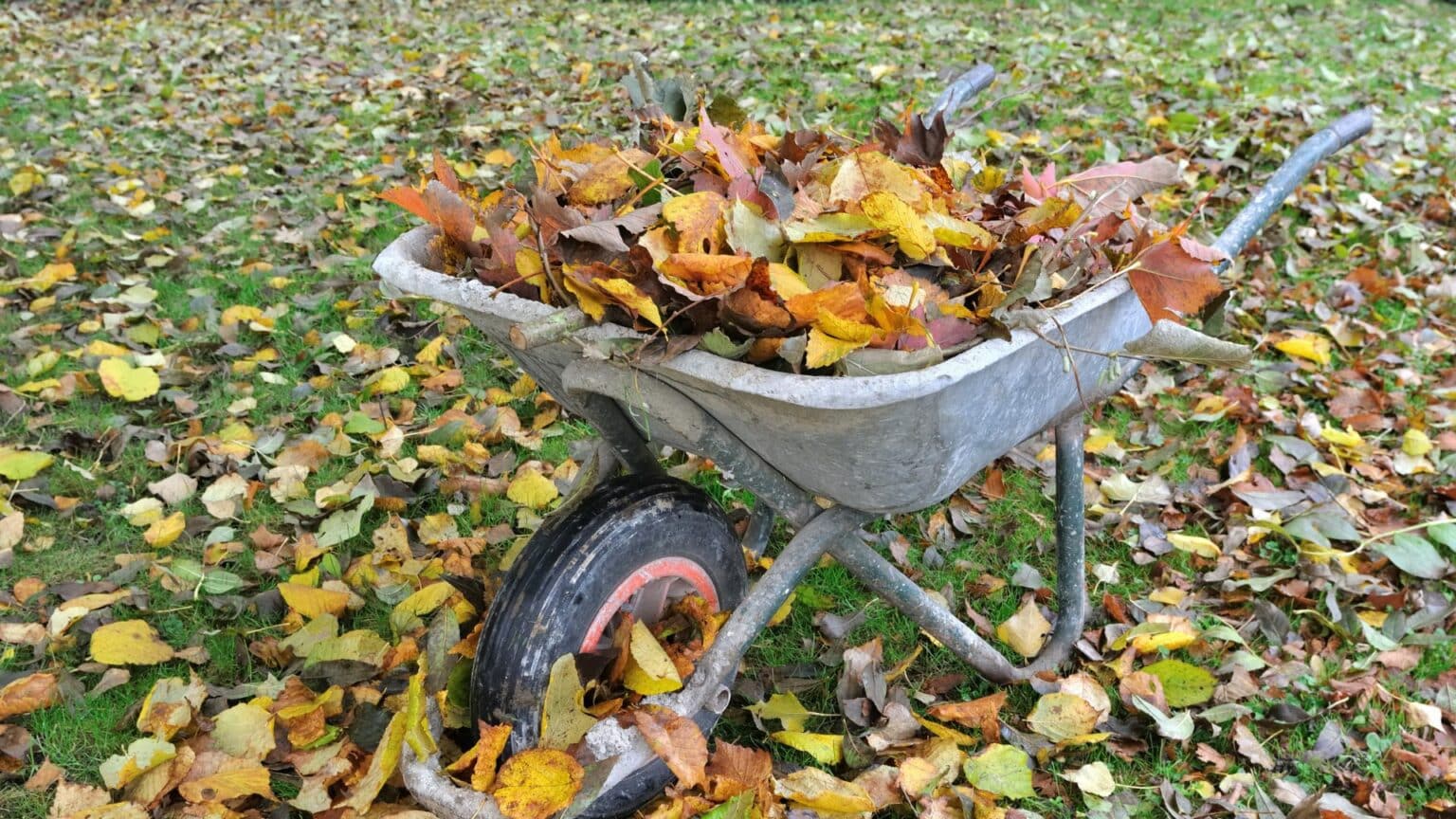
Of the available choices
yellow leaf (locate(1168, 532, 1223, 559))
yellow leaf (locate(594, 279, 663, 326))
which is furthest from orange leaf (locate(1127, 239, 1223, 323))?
yellow leaf (locate(1168, 532, 1223, 559))

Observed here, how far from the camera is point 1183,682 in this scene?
1.89 metres

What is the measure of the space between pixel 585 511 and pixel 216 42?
19.0 ft

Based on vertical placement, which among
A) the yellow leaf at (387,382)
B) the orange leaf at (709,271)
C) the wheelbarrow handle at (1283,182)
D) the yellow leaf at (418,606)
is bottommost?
the yellow leaf at (387,382)

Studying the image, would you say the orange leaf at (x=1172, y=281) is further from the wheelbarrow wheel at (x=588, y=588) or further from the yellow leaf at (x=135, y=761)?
the yellow leaf at (x=135, y=761)

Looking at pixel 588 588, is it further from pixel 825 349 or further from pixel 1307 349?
pixel 1307 349

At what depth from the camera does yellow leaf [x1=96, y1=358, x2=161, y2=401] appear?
8.95 ft

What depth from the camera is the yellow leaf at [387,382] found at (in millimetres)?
2799

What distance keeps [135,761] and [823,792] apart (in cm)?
112

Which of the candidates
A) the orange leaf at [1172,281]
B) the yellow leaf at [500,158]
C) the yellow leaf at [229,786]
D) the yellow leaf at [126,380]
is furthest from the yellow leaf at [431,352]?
the orange leaf at [1172,281]

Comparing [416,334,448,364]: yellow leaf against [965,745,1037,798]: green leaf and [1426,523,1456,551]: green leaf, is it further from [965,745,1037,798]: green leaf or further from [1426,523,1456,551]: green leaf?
[1426,523,1456,551]: green leaf

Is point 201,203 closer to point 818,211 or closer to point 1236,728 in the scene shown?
point 818,211

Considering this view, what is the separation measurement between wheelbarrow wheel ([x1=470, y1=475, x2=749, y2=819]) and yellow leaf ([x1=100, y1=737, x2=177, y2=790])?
59 cm

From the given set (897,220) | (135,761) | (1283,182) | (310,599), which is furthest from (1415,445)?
(135,761)

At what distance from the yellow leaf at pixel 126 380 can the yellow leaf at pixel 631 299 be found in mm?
2086
